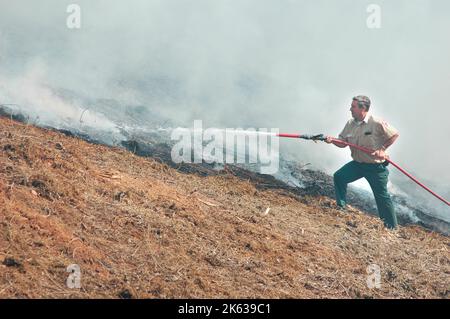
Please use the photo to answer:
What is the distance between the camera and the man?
8.30 m

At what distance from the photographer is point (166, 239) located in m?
6.23

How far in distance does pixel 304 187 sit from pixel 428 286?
→ 400 centimetres

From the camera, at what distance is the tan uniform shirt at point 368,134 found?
826 centimetres

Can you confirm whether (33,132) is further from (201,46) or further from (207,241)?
(201,46)
